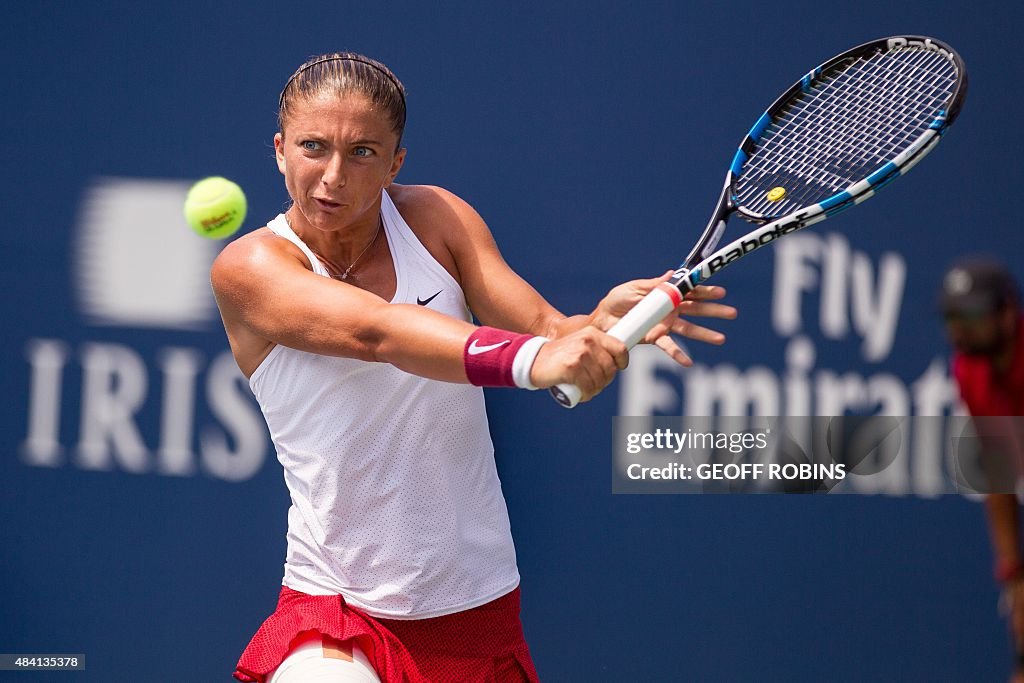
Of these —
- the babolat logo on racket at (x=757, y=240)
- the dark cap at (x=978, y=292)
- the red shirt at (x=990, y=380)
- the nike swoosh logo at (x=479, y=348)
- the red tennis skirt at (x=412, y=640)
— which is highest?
the babolat logo on racket at (x=757, y=240)

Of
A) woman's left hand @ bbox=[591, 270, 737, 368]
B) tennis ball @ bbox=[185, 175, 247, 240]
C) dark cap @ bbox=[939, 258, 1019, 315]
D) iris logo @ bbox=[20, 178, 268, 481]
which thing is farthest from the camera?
iris logo @ bbox=[20, 178, 268, 481]

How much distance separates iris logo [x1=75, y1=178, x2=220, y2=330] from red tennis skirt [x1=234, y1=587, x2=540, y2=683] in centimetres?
126

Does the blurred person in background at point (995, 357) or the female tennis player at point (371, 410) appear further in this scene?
the female tennis player at point (371, 410)

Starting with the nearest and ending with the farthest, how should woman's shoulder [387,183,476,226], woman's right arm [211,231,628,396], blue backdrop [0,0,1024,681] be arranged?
woman's right arm [211,231,628,396], woman's shoulder [387,183,476,226], blue backdrop [0,0,1024,681]

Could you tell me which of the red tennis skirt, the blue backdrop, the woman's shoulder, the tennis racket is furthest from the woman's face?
the blue backdrop

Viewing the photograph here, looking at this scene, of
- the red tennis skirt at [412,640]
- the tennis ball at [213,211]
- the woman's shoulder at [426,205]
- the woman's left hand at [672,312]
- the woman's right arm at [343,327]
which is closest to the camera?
the woman's right arm at [343,327]

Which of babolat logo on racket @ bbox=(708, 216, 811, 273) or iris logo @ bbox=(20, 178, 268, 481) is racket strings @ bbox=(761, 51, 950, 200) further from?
iris logo @ bbox=(20, 178, 268, 481)

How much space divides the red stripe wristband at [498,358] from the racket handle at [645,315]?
0.19ft

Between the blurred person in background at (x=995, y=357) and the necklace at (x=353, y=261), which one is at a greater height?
the necklace at (x=353, y=261)

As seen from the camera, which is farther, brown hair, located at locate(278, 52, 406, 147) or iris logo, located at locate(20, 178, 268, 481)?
iris logo, located at locate(20, 178, 268, 481)

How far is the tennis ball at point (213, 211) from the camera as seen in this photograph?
2979 millimetres

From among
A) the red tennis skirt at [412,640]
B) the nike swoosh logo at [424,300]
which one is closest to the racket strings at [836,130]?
the nike swoosh logo at [424,300]

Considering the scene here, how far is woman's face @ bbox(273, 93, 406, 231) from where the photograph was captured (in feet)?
7.22

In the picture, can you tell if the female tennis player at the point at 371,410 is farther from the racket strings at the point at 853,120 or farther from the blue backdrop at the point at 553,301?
the blue backdrop at the point at 553,301
